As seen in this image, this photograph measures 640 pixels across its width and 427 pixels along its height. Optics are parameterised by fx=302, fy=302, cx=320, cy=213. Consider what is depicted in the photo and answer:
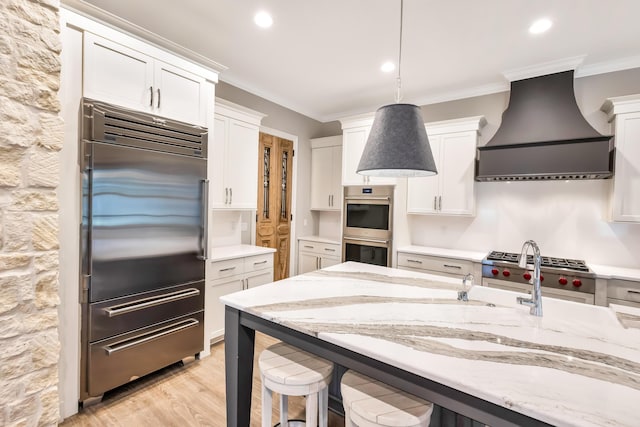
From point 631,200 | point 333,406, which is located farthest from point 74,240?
point 631,200

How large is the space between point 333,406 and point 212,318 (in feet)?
4.97

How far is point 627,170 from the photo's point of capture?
2.67 metres

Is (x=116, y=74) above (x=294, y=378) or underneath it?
above

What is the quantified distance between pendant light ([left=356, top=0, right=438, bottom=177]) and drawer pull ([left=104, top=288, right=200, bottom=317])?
1859 mm

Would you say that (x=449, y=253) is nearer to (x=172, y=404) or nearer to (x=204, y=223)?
(x=204, y=223)

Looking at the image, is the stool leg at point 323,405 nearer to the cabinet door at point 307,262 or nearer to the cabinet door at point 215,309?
the cabinet door at point 215,309

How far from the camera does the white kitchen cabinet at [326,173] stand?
4.55 metres

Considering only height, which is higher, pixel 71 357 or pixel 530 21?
pixel 530 21

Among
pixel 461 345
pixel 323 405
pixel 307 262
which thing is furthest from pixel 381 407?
pixel 307 262

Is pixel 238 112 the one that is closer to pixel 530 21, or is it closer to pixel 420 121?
pixel 420 121

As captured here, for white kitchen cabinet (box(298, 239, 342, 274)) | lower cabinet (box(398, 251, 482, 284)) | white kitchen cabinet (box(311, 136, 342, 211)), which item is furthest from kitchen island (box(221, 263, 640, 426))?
white kitchen cabinet (box(311, 136, 342, 211))

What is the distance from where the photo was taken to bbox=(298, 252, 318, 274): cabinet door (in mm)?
4469

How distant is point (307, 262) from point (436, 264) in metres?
1.88

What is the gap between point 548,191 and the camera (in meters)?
3.29
